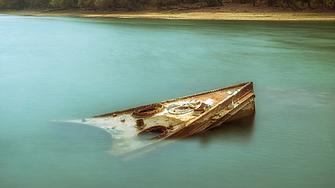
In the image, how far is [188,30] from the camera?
47.8m

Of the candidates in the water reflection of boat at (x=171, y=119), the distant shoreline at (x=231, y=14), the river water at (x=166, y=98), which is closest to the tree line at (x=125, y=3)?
the distant shoreline at (x=231, y=14)

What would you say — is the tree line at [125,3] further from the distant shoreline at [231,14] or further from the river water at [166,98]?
the river water at [166,98]

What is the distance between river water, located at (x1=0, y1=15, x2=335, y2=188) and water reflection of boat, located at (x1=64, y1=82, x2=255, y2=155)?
33 cm

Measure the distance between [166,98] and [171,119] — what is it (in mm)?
6128

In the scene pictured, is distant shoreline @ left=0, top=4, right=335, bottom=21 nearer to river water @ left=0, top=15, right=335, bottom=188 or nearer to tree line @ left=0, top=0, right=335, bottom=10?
tree line @ left=0, top=0, right=335, bottom=10

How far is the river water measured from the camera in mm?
9062

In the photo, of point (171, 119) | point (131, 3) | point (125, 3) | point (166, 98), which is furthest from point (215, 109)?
point (131, 3)

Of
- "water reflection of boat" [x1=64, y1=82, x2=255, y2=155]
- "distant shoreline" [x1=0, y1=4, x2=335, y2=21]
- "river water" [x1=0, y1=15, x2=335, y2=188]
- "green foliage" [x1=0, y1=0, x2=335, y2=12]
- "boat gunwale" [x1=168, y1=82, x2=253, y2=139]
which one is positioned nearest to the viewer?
"river water" [x1=0, y1=15, x2=335, y2=188]

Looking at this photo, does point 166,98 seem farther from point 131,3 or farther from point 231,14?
point 131,3

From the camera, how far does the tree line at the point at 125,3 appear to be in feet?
178

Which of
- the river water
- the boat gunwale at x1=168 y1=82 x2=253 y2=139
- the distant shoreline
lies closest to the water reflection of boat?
the boat gunwale at x1=168 y1=82 x2=253 y2=139

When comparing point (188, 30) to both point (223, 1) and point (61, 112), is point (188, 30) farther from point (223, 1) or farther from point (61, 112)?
point (61, 112)

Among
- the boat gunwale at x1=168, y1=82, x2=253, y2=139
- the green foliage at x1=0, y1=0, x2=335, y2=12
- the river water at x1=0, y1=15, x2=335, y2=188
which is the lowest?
the river water at x1=0, y1=15, x2=335, y2=188

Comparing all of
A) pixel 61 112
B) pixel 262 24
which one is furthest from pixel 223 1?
pixel 61 112
